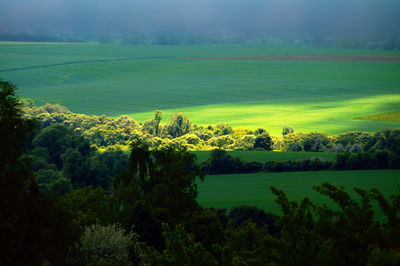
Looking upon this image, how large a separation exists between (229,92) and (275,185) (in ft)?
338

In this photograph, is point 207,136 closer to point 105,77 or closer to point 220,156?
point 220,156

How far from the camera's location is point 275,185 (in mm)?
53656

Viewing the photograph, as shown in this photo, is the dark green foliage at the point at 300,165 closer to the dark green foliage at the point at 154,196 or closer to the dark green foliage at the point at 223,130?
the dark green foliage at the point at 154,196

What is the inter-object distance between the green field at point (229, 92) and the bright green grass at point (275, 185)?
40.7 metres

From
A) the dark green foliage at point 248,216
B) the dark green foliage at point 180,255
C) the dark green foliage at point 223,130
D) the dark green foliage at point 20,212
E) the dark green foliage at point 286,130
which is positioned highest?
the dark green foliage at point 223,130

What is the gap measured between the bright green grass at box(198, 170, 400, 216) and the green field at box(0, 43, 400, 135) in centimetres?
4071

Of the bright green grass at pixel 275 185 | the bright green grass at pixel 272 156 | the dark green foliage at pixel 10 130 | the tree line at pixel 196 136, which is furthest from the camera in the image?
the tree line at pixel 196 136

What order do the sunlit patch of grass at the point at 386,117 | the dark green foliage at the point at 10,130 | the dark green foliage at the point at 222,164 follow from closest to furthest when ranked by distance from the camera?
the dark green foliage at the point at 10,130 < the dark green foliage at the point at 222,164 < the sunlit patch of grass at the point at 386,117

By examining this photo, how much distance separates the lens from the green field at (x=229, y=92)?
382 feet

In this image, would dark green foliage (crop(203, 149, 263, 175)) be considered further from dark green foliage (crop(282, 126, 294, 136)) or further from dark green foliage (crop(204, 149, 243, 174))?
dark green foliage (crop(282, 126, 294, 136))

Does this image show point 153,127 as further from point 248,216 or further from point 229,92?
point 248,216

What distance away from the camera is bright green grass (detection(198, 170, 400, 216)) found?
48.2 metres

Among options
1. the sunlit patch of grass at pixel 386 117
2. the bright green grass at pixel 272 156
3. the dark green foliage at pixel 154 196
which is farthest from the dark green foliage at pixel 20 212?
the sunlit patch of grass at pixel 386 117

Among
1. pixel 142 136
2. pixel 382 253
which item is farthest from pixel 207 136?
pixel 382 253
